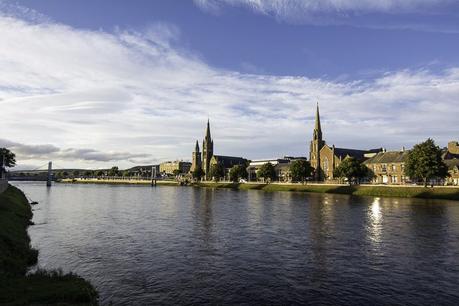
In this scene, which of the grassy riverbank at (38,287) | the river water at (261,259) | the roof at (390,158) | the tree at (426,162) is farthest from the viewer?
the roof at (390,158)

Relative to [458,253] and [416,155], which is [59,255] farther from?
[416,155]

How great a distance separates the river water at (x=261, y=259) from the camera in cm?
2528

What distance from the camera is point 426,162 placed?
363 feet

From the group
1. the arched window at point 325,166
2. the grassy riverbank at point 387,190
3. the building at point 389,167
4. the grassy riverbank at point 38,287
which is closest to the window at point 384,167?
the building at point 389,167

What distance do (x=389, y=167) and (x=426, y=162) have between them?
1987 inches

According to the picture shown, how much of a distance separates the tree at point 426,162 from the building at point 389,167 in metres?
34.6

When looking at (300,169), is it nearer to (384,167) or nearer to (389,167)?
(384,167)

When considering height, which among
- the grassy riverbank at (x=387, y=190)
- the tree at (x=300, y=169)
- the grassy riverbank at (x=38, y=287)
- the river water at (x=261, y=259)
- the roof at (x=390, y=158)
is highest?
the roof at (x=390, y=158)

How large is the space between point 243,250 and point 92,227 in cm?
2579

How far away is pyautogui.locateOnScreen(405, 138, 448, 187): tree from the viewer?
111 meters

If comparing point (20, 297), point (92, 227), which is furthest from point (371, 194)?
point (20, 297)

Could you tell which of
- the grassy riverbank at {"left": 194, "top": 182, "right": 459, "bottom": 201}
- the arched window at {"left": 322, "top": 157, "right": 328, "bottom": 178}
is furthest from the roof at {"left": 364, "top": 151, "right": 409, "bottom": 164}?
the grassy riverbank at {"left": 194, "top": 182, "right": 459, "bottom": 201}

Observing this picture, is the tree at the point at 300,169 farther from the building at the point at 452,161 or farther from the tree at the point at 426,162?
the tree at the point at 426,162

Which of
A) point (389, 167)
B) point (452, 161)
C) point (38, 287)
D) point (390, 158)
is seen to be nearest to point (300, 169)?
point (389, 167)
